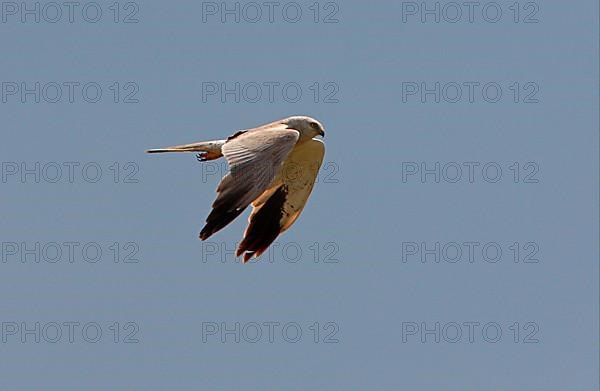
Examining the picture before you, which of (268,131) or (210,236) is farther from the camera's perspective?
(268,131)

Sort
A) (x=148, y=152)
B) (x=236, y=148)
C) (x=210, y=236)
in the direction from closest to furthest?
(x=210, y=236), (x=236, y=148), (x=148, y=152)

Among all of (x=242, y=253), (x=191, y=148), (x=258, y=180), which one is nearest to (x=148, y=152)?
(x=191, y=148)

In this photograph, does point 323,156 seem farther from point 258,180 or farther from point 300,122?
point 258,180

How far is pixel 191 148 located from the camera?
1947 centimetres

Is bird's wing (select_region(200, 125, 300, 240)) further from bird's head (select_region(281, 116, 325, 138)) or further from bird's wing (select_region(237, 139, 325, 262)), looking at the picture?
bird's wing (select_region(237, 139, 325, 262))

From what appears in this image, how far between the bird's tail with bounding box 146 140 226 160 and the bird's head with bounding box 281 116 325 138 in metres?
1.03

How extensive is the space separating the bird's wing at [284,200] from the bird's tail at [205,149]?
2.99 feet

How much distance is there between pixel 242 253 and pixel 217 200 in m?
3.20

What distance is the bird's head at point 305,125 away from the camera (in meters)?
19.7

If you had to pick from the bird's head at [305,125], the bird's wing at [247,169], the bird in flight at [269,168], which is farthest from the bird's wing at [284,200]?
the bird's wing at [247,169]

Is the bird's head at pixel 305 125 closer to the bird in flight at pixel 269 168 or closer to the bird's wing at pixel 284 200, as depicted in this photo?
the bird in flight at pixel 269 168

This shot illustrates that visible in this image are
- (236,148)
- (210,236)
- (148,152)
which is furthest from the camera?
(148,152)

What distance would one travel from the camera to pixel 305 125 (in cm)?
1980

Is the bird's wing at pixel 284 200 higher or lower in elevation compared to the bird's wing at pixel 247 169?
lower
